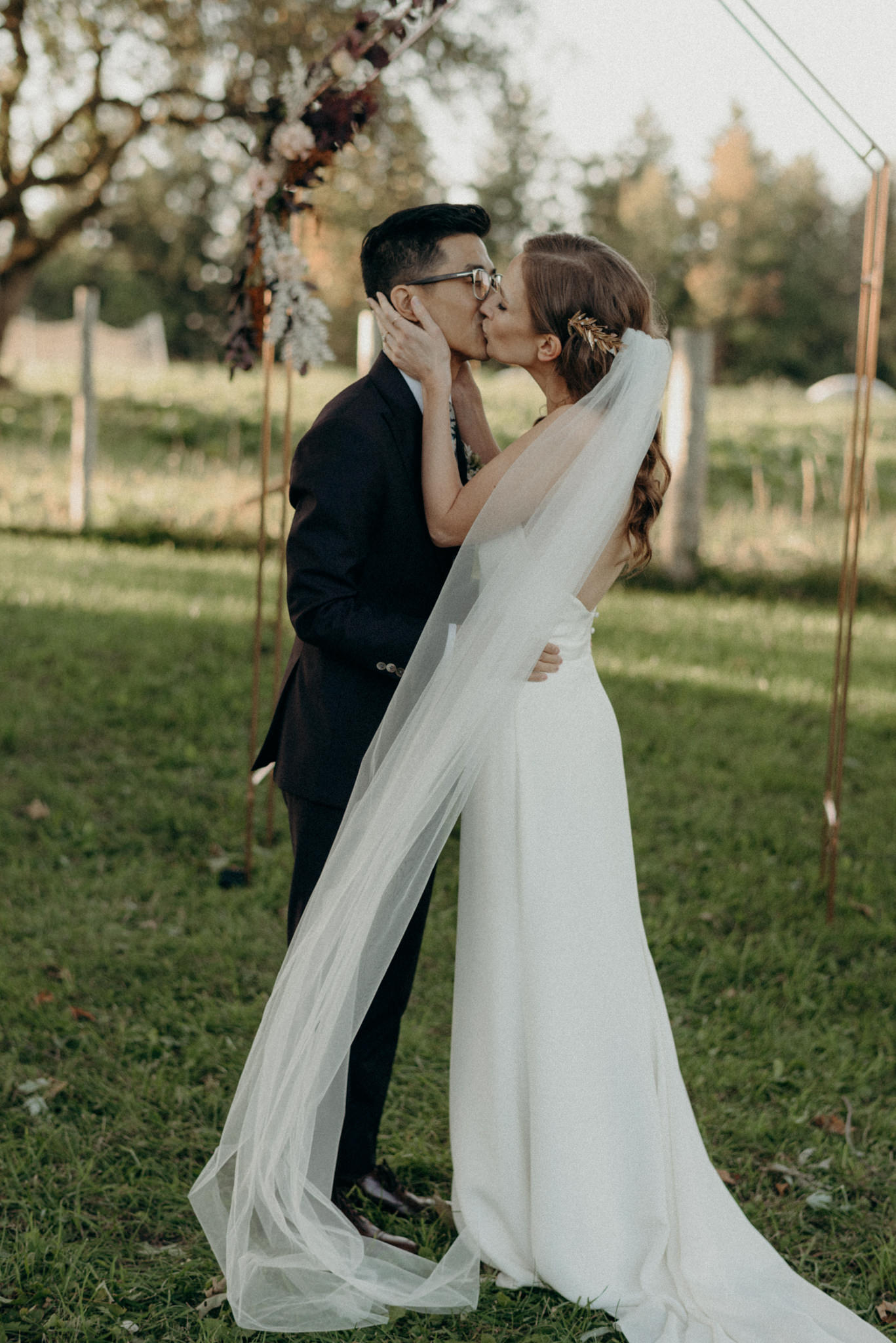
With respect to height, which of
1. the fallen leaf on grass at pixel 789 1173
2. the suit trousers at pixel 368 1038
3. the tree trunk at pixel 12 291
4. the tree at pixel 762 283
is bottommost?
the fallen leaf on grass at pixel 789 1173

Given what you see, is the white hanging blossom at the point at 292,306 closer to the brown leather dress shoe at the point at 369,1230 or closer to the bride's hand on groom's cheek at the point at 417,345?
the bride's hand on groom's cheek at the point at 417,345

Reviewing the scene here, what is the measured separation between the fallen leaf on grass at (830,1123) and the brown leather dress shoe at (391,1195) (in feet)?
4.62

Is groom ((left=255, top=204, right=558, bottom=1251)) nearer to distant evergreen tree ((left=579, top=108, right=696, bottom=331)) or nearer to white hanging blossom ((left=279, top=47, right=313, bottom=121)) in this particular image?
white hanging blossom ((left=279, top=47, right=313, bottom=121))

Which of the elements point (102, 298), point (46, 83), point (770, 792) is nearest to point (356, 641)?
point (770, 792)

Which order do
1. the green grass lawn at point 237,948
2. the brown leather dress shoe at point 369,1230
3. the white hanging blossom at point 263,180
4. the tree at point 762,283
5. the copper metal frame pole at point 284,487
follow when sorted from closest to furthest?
the brown leather dress shoe at point 369,1230 → the green grass lawn at point 237,948 → the white hanging blossom at point 263,180 → the copper metal frame pole at point 284,487 → the tree at point 762,283

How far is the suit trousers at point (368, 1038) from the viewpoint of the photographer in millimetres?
3158

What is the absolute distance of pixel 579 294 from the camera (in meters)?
2.79

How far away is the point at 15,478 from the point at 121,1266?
1127 centimetres

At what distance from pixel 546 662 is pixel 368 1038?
113 centimetres

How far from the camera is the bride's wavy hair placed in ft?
9.14

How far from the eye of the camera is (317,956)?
9.27ft

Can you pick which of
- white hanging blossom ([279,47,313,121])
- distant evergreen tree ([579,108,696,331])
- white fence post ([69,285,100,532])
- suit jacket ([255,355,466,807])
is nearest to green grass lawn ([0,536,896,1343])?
suit jacket ([255,355,466,807])

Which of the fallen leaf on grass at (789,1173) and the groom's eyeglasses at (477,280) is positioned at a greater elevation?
the groom's eyeglasses at (477,280)

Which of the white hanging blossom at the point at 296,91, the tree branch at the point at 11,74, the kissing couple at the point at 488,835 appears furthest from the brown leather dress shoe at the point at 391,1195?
the tree branch at the point at 11,74
